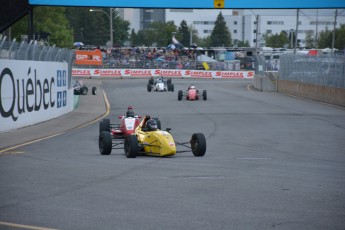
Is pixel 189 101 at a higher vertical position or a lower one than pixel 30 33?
lower

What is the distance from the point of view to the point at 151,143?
1655 cm

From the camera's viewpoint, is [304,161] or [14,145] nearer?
[304,161]

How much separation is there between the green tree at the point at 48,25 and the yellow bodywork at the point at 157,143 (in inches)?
1817

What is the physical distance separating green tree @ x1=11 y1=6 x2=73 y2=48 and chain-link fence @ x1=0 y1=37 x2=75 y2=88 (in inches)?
1151

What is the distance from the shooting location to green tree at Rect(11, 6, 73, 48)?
62.3 metres

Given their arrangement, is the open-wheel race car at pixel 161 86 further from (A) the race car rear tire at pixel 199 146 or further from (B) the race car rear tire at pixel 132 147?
(B) the race car rear tire at pixel 132 147

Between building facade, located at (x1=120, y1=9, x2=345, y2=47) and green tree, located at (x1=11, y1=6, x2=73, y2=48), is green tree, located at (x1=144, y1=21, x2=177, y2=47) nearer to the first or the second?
building facade, located at (x1=120, y1=9, x2=345, y2=47)

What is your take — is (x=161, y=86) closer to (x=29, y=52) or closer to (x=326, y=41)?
(x=29, y=52)

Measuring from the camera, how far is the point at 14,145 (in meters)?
19.5

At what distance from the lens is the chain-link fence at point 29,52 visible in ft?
78.4

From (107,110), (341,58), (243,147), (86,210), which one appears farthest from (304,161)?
(341,58)

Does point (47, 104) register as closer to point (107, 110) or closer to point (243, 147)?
point (107, 110)

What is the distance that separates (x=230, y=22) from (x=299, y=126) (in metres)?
146

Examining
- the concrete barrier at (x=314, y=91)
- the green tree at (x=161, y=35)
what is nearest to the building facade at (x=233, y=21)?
the green tree at (x=161, y=35)
